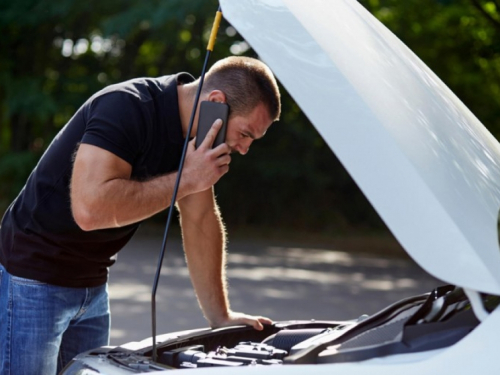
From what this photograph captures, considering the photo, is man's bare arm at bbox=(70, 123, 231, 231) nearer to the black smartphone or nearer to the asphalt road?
the black smartphone

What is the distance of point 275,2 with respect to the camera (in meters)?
1.95

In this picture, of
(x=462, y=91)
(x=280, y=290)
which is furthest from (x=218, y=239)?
(x=462, y=91)

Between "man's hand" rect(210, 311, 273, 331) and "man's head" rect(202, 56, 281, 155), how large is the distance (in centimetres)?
57

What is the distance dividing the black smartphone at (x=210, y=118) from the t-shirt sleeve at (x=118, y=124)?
29 cm

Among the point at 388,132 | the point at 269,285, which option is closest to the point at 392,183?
the point at 388,132

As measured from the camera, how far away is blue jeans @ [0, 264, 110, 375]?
2.71m

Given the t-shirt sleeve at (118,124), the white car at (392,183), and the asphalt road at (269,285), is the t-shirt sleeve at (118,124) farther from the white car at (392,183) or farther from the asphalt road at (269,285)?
the asphalt road at (269,285)

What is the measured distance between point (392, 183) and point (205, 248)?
154 centimetres

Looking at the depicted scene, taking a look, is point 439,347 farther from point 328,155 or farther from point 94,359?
point 328,155

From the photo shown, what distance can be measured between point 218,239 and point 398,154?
154 centimetres

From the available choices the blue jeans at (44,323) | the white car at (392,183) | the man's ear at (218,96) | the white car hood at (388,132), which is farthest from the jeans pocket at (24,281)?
the white car hood at (388,132)

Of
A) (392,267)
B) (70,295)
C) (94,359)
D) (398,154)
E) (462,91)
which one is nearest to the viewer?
(398,154)

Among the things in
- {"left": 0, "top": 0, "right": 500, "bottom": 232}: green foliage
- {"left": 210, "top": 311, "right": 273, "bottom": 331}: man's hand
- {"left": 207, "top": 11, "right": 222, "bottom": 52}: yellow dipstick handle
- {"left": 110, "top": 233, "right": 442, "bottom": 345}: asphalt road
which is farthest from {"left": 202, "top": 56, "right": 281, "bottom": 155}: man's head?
{"left": 0, "top": 0, "right": 500, "bottom": 232}: green foliage

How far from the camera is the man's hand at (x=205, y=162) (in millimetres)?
2264
